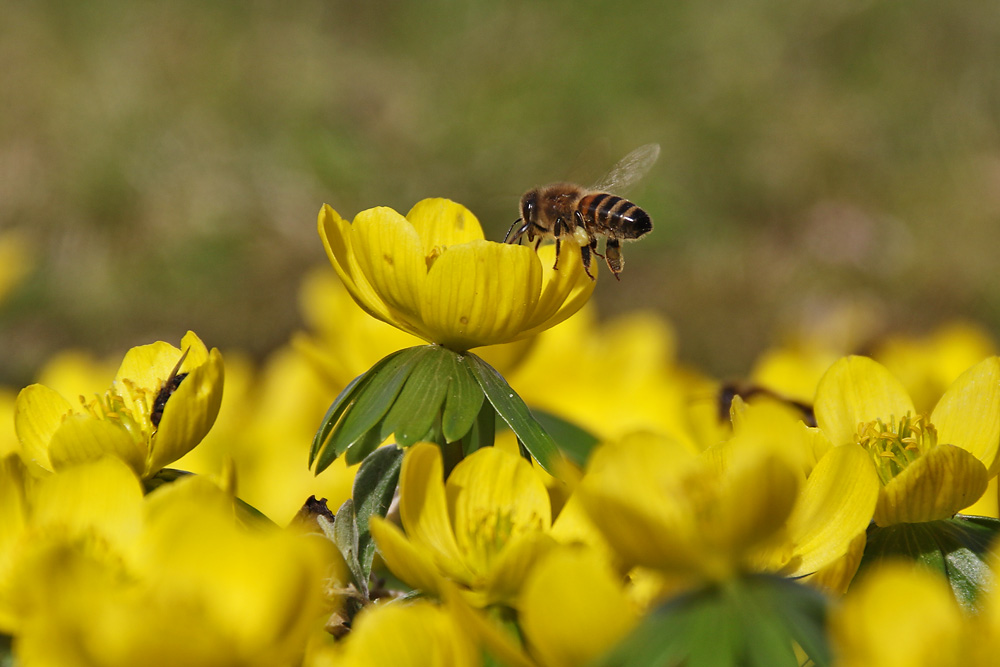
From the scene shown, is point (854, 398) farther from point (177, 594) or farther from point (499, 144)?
point (499, 144)

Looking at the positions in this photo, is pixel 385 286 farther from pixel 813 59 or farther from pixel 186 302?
pixel 813 59

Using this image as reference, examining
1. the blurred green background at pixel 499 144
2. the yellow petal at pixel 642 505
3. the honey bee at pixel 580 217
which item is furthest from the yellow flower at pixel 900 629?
the blurred green background at pixel 499 144

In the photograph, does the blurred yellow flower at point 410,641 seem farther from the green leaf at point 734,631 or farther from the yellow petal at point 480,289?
the yellow petal at point 480,289

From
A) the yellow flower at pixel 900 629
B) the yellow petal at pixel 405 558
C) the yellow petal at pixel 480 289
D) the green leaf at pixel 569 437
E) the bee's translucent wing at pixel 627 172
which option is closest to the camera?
the yellow flower at pixel 900 629

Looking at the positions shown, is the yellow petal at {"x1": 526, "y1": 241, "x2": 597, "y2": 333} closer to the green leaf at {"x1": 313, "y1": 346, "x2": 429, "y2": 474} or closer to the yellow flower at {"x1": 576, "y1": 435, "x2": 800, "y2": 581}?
the green leaf at {"x1": 313, "y1": 346, "x2": 429, "y2": 474}

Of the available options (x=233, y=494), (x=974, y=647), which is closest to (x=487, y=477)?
(x=233, y=494)
